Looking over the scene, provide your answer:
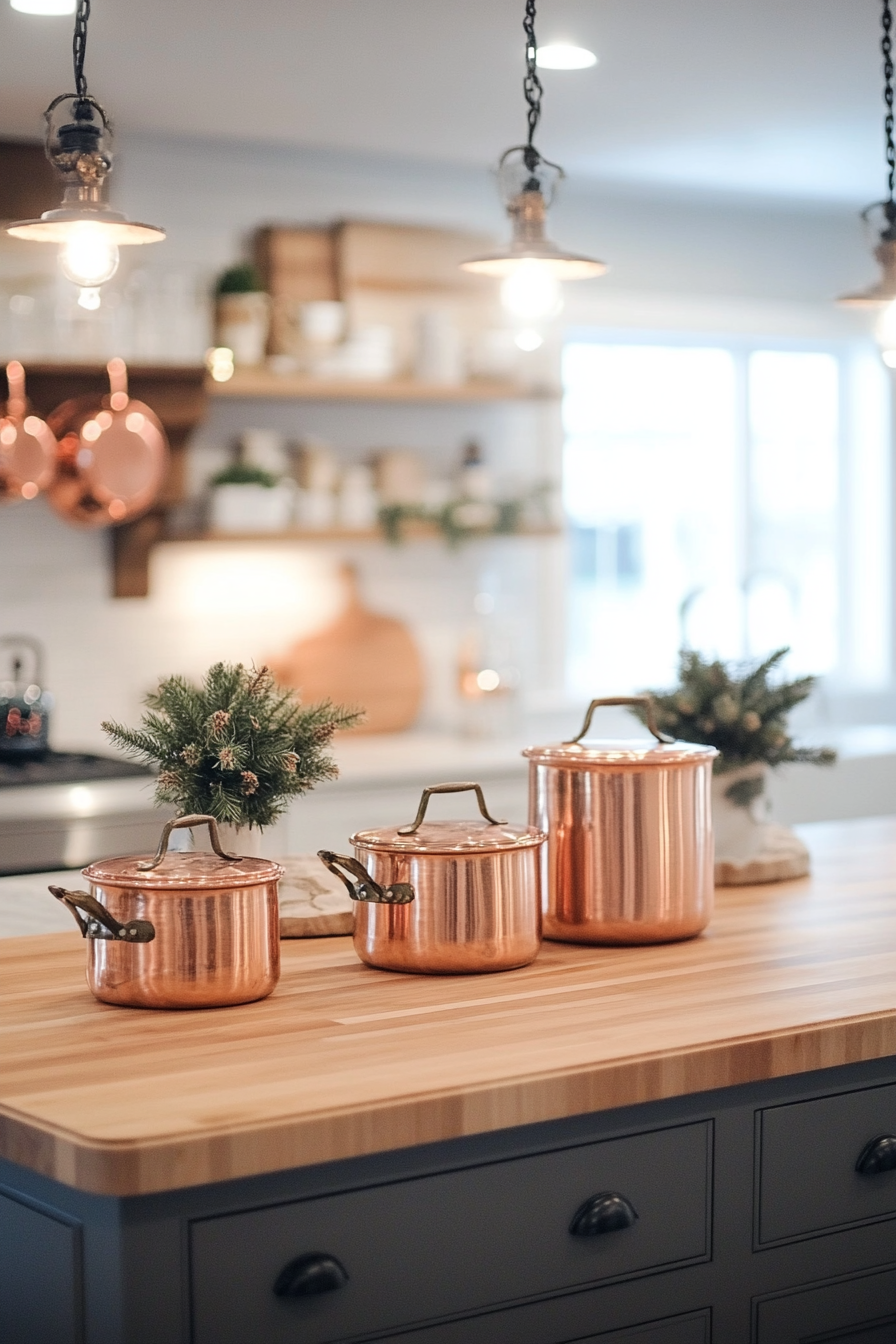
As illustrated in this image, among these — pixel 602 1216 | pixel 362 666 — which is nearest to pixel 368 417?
pixel 362 666

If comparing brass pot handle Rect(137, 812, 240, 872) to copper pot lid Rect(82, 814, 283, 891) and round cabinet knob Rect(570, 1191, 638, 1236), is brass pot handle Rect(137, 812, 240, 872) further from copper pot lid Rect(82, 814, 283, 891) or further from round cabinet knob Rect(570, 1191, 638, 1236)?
round cabinet knob Rect(570, 1191, 638, 1236)

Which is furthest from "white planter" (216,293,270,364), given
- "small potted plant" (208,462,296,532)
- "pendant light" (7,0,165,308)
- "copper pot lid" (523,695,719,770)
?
"copper pot lid" (523,695,719,770)

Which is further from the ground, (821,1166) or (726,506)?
(726,506)

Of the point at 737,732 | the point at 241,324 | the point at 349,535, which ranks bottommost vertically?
the point at 737,732

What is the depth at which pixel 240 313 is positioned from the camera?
4734mm

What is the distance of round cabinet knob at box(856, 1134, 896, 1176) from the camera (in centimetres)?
178

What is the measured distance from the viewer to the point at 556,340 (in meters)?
5.52

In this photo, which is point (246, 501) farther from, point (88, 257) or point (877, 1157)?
point (877, 1157)

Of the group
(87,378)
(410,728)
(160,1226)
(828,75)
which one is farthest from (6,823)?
(828,75)

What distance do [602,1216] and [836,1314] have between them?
0.34 meters

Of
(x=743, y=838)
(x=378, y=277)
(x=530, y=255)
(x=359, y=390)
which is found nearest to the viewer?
(x=530, y=255)

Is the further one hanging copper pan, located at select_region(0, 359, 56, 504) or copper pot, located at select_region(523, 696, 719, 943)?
hanging copper pan, located at select_region(0, 359, 56, 504)

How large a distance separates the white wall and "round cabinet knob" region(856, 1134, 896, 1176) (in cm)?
332

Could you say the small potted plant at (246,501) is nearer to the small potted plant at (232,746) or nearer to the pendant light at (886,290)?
the pendant light at (886,290)
